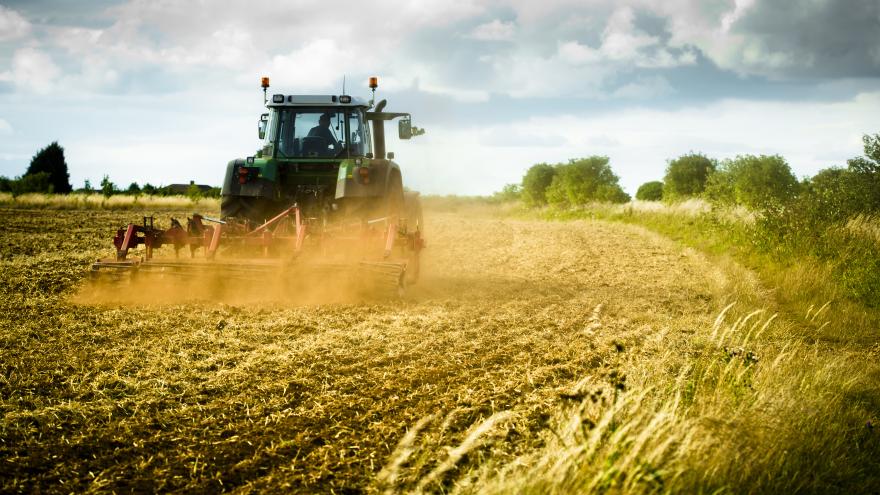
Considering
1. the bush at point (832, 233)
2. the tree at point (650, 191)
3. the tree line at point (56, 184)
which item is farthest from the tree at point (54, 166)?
the tree at point (650, 191)

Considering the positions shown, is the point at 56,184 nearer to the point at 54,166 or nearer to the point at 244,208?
the point at 54,166

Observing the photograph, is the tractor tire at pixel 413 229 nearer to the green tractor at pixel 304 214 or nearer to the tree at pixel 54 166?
the green tractor at pixel 304 214

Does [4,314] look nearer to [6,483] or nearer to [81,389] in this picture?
[81,389]

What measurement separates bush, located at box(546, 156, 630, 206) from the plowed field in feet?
90.7

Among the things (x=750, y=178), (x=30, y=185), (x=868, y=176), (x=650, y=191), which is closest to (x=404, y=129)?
(x=868, y=176)

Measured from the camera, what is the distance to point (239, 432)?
11.7 ft

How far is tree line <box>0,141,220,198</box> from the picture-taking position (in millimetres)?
28155

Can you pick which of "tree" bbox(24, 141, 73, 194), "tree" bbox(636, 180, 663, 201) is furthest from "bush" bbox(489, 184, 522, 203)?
"tree" bbox(24, 141, 73, 194)

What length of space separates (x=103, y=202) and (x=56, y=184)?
1206cm

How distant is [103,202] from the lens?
26.5 m

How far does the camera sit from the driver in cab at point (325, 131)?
9.09 meters

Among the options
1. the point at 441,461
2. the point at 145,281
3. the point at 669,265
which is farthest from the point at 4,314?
the point at 669,265

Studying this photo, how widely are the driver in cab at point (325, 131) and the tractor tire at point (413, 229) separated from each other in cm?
145

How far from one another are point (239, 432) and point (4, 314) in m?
4.14
